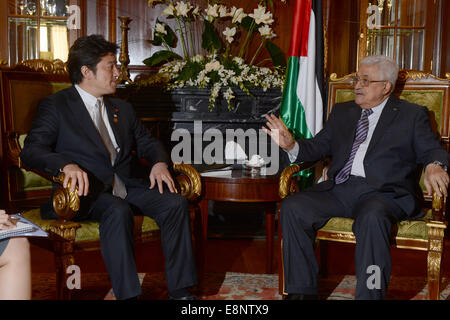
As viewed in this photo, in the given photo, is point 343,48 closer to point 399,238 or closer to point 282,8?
point 282,8

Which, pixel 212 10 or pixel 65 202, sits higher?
pixel 212 10

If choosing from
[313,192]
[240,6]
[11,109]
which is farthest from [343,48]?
[11,109]

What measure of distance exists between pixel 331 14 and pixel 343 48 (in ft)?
1.15

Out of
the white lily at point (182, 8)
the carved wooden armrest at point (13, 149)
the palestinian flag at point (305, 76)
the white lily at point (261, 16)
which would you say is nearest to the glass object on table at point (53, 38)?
the white lily at point (182, 8)

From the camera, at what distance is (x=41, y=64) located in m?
3.16

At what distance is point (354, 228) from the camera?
95.5 inches

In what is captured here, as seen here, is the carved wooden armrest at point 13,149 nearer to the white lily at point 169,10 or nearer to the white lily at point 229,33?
the white lily at point 169,10

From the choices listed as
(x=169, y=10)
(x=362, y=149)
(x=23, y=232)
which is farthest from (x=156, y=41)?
(x=23, y=232)

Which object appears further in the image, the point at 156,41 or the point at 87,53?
the point at 156,41

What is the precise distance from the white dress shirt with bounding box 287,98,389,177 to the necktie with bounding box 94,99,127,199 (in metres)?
1.00

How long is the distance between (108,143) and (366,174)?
4.80 feet

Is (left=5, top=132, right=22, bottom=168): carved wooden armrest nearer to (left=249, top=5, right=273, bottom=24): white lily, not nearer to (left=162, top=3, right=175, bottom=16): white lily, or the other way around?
(left=162, top=3, right=175, bottom=16): white lily

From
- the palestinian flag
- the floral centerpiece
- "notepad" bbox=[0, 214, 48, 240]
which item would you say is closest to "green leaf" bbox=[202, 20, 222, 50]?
the floral centerpiece

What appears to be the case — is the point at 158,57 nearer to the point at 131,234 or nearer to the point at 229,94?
the point at 229,94
